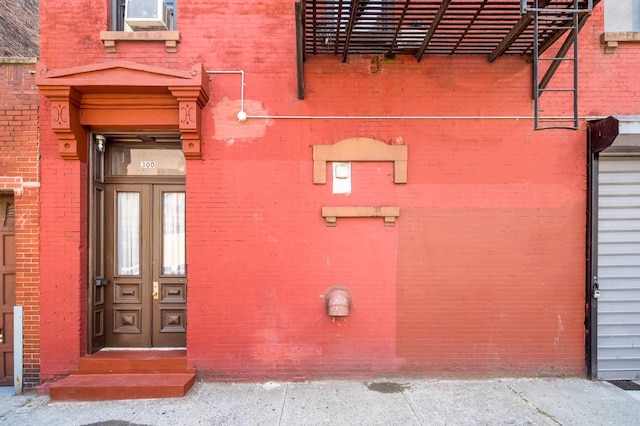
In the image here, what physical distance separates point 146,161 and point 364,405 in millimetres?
4738

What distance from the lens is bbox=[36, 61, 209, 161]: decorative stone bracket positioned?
16.5 feet

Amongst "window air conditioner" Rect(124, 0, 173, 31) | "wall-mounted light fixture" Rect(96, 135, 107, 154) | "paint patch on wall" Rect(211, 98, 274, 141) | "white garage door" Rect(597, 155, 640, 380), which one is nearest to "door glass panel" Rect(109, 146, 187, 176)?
A: "wall-mounted light fixture" Rect(96, 135, 107, 154)

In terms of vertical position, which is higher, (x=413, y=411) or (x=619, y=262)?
(x=619, y=262)

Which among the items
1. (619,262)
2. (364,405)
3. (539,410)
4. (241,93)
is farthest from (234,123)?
(619,262)

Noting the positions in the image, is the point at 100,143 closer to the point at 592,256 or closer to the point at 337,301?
the point at 337,301

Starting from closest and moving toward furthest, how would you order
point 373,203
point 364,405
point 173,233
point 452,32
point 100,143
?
point 364,405 < point 452,32 < point 373,203 < point 100,143 < point 173,233

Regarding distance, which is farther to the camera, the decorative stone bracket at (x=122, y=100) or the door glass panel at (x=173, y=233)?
the door glass panel at (x=173, y=233)

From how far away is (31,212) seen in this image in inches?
211

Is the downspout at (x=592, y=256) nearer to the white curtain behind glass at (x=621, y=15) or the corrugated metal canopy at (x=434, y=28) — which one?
the white curtain behind glass at (x=621, y=15)

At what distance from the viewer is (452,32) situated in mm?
5160

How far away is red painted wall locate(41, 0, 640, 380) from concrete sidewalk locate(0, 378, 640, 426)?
0.93 feet

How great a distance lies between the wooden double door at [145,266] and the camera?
19.1 feet

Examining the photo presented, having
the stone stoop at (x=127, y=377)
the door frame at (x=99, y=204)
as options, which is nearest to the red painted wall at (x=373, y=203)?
the door frame at (x=99, y=204)

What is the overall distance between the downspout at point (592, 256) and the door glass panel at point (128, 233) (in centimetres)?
672
